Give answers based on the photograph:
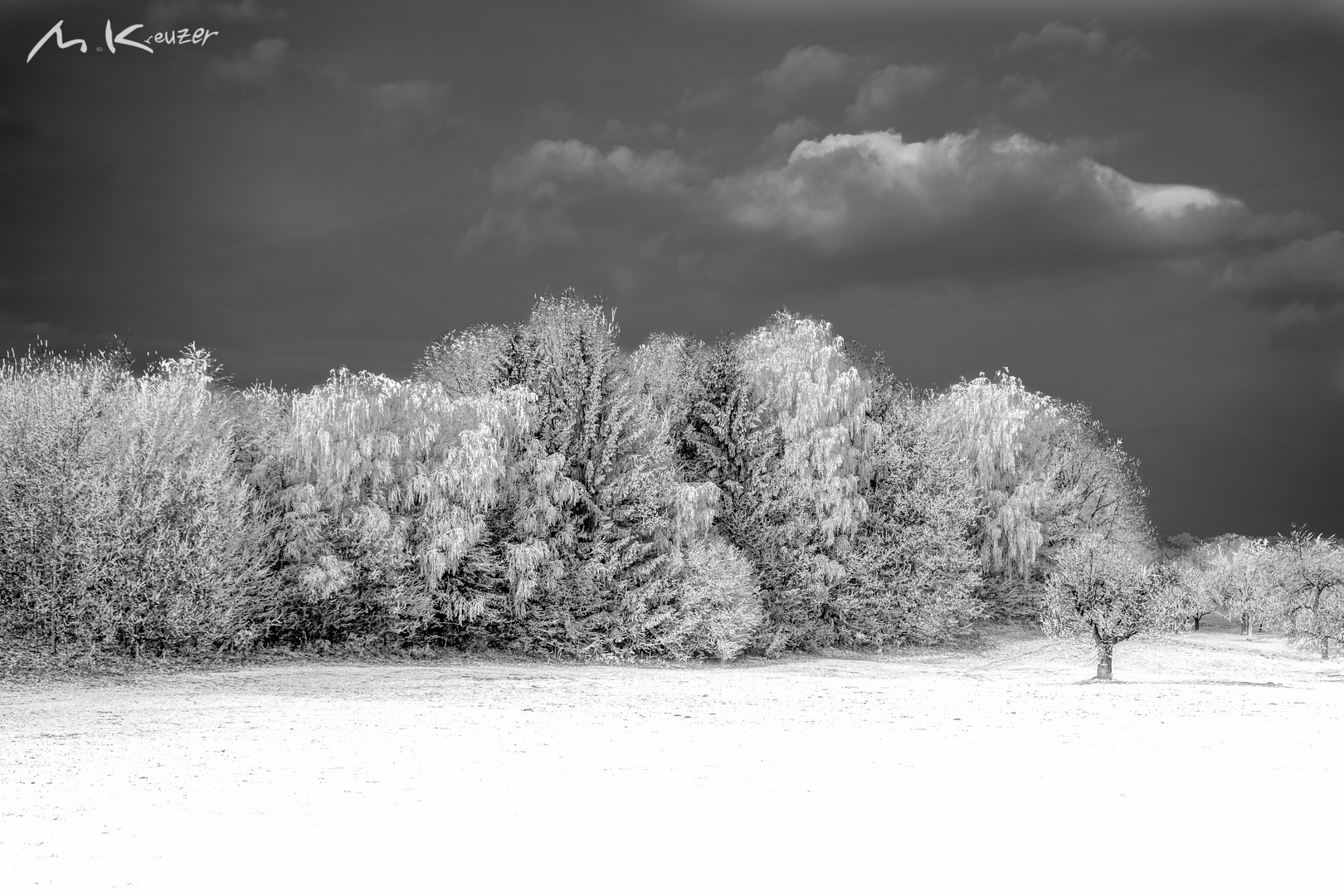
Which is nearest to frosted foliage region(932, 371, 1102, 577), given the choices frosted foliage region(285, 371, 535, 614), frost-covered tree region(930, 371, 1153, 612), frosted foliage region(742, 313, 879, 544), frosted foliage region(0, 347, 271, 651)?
frost-covered tree region(930, 371, 1153, 612)

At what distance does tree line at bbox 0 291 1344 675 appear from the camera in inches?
1261

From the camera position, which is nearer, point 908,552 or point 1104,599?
point 1104,599

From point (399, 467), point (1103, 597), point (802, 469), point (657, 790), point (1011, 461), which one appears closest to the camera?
point (657, 790)

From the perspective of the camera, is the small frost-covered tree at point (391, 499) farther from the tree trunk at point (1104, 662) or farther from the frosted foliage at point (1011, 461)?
the frosted foliage at point (1011, 461)

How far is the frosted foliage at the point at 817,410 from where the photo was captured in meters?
47.6

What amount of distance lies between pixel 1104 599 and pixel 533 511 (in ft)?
62.0

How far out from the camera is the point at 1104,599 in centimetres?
3606

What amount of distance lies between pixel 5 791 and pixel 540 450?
27070mm

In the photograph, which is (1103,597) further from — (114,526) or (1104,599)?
(114,526)

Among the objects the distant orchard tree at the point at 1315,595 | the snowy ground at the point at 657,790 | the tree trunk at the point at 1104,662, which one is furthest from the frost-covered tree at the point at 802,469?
the distant orchard tree at the point at 1315,595

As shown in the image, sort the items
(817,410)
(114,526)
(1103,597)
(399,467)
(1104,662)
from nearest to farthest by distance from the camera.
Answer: (114,526) → (1103,597) → (1104,662) → (399,467) → (817,410)

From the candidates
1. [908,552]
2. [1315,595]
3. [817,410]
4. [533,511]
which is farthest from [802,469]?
[1315,595]

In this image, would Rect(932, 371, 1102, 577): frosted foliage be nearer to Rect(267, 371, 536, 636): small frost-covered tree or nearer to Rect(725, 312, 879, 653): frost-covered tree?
Rect(725, 312, 879, 653): frost-covered tree

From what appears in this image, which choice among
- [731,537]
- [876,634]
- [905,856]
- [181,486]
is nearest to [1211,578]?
[876,634]
